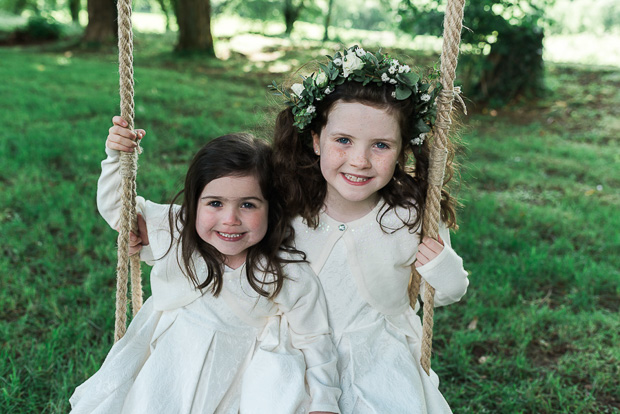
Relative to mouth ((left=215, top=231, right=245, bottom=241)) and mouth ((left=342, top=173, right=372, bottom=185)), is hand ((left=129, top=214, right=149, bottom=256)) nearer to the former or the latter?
mouth ((left=215, top=231, right=245, bottom=241))

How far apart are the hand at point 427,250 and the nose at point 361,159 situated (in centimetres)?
35

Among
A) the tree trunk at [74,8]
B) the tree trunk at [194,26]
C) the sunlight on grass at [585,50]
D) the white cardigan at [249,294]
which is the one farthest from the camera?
the tree trunk at [74,8]

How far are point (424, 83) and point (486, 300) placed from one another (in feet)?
5.99

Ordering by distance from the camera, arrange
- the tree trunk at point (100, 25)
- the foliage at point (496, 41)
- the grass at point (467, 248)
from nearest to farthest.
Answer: the grass at point (467, 248) → the foliage at point (496, 41) → the tree trunk at point (100, 25)

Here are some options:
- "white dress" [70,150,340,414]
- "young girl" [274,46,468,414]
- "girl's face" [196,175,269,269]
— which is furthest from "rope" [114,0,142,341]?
"young girl" [274,46,468,414]

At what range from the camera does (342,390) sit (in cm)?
198

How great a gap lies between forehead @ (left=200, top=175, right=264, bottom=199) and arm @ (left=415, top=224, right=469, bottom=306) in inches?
24.9

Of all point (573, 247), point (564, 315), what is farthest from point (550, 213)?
point (564, 315)

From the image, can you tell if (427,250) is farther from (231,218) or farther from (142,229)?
(142,229)

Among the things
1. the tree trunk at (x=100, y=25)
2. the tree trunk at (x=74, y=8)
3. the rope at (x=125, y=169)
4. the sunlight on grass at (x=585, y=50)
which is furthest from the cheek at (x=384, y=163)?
the tree trunk at (x=74, y=8)

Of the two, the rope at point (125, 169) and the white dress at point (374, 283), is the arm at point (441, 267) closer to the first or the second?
the white dress at point (374, 283)

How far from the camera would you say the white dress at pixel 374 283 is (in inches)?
80.0

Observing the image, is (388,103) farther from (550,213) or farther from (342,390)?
(550,213)

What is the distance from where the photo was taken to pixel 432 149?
192 cm
